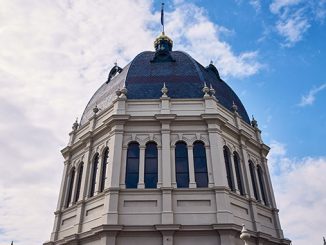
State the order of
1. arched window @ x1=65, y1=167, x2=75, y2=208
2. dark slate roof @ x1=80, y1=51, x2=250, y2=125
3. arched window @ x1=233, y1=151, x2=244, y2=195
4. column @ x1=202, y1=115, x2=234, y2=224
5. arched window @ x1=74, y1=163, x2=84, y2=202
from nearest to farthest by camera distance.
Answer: column @ x1=202, y1=115, x2=234, y2=224 → arched window @ x1=233, y1=151, x2=244, y2=195 → arched window @ x1=74, y1=163, x2=84, y2=202 → arched window @ x1=65, y1=167, x2=75, y2=208 → dark slate roof @ x1=80, y1=51, x2=250, y2=125

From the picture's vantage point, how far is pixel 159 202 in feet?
60.1

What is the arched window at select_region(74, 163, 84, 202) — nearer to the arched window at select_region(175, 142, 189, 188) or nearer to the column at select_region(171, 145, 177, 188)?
the column at select_region(171, 145, 177, 188)

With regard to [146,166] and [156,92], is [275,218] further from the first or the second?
[156,92]

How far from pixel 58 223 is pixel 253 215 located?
13.0m

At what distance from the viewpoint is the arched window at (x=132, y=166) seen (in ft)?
63.8

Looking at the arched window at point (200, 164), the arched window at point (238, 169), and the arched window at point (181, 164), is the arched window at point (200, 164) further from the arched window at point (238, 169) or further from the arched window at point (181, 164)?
the arched window at point (238, 169)

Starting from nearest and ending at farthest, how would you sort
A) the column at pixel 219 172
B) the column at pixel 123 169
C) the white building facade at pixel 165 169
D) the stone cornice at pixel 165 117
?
1. the white building facade at pixel 165 169
2. the column at pixel 219 172
3. the column at pixel 123 169
4. the stone cornice at pixel 165 117

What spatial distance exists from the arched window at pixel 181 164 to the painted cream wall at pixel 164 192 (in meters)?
0.39

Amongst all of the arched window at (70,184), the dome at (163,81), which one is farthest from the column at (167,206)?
the arched window at (70,184)

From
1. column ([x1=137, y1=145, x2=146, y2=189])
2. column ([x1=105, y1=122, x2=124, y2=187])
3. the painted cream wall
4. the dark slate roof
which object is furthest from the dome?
column ([x1=137, y1=145, x2=146, y2=189])

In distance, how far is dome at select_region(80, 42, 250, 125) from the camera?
924 inches

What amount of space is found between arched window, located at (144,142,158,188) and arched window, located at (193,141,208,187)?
2.53m

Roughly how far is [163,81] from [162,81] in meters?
0.08

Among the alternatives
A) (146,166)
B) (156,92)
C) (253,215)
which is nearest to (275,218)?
(253,215)
